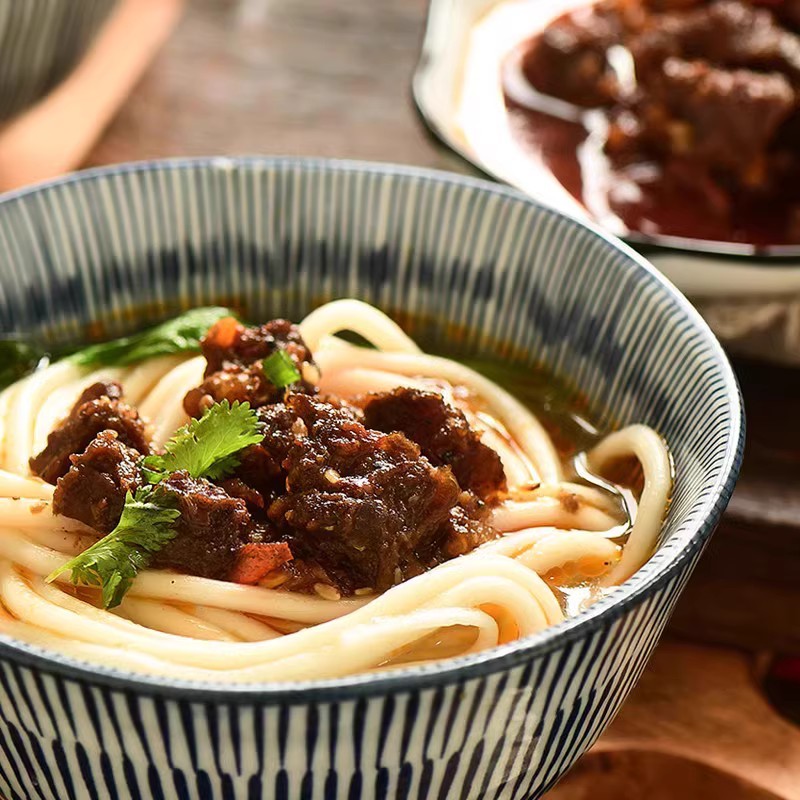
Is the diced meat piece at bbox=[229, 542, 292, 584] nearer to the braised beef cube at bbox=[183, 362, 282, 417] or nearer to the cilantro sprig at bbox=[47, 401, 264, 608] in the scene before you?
the cilantro sprig at bbox=[47, 401, 264, 608]

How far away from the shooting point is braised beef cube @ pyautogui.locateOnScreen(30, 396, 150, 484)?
7.84ft

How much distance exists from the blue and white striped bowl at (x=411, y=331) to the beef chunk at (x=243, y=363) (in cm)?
47

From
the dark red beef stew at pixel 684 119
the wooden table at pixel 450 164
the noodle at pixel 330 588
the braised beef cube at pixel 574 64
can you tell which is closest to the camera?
the noodle at pixel 330 588

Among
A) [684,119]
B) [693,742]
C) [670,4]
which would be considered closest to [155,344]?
[693,742]

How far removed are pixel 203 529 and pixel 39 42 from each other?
2.64 meters

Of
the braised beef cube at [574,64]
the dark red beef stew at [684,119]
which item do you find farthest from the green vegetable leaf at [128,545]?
the braised beef cube at [574,64]

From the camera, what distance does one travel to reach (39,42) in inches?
167

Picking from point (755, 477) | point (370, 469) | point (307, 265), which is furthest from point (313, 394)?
point (755, 477)

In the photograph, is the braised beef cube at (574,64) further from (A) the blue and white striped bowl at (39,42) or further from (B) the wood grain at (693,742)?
(B) the wood grain at (693,742)

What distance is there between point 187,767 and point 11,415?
45.3 inches

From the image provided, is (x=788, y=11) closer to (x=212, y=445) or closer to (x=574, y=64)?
(x=574, y=64)

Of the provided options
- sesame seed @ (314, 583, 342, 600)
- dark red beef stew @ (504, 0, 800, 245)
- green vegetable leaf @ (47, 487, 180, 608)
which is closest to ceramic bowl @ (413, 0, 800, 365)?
dark red beef stew @ (504, 0, 800, 245)

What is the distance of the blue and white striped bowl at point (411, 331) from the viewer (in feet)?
5.71

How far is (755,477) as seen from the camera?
3.18 metres
